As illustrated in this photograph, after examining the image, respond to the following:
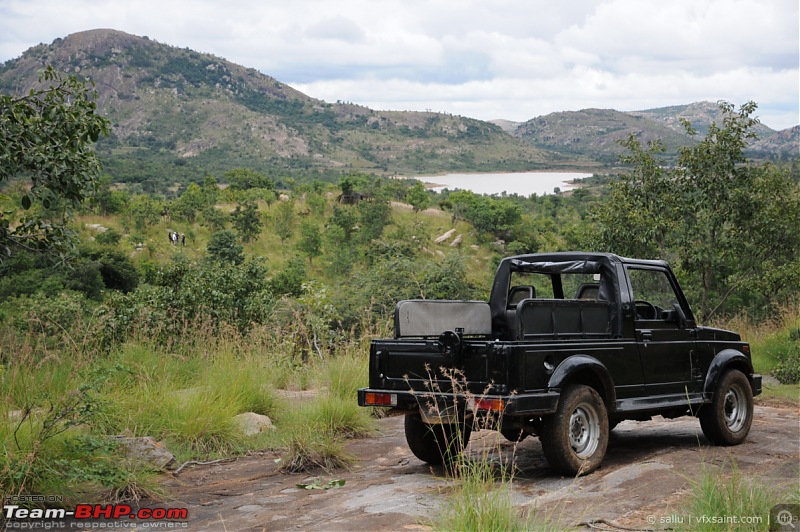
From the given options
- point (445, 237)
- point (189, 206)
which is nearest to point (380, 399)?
point (189, 206)

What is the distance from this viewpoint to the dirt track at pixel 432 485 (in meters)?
5.84

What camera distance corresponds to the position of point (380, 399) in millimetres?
7500

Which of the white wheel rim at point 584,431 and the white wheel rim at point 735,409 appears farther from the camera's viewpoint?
the white wheel rim at point 735,409

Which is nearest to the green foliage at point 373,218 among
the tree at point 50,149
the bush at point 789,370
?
the bush at point 789,370

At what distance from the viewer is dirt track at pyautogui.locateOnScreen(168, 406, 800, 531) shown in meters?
5.84

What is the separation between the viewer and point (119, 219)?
6525 centimetres

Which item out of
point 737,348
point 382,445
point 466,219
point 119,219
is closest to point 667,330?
point 737,348

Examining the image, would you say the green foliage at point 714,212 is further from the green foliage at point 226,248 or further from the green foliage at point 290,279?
the green foliage at point 226,248

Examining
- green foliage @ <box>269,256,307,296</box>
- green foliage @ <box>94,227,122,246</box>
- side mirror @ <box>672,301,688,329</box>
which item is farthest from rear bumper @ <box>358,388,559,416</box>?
green foliage @ <box>94,227,122,246</box>

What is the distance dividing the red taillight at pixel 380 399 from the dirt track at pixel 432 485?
2.32ft

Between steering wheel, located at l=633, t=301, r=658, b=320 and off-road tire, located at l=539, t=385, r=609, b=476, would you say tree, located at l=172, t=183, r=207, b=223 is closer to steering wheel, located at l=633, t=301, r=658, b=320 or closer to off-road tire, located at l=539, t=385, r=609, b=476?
steering wheel, located at l=633, t=301, r=658, b=320

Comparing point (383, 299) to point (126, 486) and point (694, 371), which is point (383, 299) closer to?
point (694, 371)

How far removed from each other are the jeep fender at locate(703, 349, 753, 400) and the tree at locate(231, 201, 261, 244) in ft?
197

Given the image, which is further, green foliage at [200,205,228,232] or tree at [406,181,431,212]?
tree at [406,181,431,212]
